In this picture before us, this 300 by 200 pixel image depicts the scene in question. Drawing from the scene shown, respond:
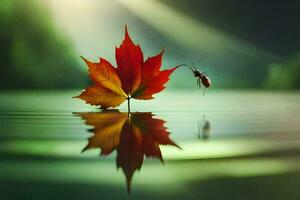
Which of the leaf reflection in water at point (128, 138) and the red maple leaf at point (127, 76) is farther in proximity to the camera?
the red maple leaf at point (127, 76)

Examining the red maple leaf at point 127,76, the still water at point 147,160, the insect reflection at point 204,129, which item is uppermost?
the red maple leaf at point 127,76

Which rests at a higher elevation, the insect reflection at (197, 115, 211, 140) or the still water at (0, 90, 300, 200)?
the insect reflection at (197, 115, 211, 140)

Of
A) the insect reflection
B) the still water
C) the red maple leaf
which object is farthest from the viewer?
the red maple leaf

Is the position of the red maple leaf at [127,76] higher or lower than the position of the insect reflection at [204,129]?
higher

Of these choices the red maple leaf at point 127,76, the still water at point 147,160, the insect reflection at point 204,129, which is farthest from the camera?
the red maple leaf at point 127,76

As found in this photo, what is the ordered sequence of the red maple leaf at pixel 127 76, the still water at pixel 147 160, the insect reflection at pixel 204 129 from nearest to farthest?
1. the still water at pixel 147 160
2. the insect reflection at pixel 204 129
3. the red maple leaf at pixel 127 76

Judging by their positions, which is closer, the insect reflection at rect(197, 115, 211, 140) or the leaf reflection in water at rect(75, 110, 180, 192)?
the leaf reflection in water at rect(75, 110, 180, 192)
